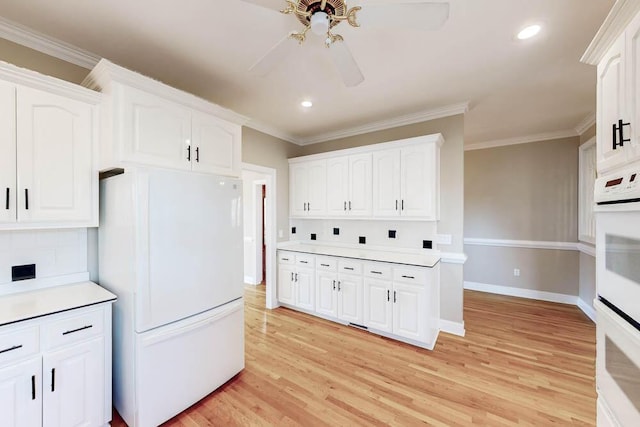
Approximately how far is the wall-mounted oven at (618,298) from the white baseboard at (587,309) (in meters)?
3.29

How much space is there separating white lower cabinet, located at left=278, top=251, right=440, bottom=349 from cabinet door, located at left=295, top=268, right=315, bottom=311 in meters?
0.02

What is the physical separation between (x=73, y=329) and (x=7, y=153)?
111cm

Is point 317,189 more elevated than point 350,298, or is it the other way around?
point 317,189

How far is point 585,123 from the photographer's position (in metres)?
3.64

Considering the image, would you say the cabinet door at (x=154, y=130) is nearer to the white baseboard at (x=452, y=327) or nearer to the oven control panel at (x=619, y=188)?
the oven control panel at (x=619, y=188)

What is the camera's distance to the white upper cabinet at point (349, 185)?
138 inches

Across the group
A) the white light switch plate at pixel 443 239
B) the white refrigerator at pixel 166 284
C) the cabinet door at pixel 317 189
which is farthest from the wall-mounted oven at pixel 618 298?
the cabinet door at pixel 317 189

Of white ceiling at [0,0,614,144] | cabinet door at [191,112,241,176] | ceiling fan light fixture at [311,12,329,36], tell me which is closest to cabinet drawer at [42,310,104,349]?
cabinet door at [191,112,241,176]

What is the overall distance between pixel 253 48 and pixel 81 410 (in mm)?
2693

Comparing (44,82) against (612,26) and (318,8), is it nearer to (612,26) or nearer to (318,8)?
(318,8)

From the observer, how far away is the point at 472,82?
8.38ft

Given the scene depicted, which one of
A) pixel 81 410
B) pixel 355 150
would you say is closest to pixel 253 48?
pixel 355 150

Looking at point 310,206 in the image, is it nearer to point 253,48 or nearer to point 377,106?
point 377,106

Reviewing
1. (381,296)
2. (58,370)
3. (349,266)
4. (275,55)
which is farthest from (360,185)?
(58,370)
